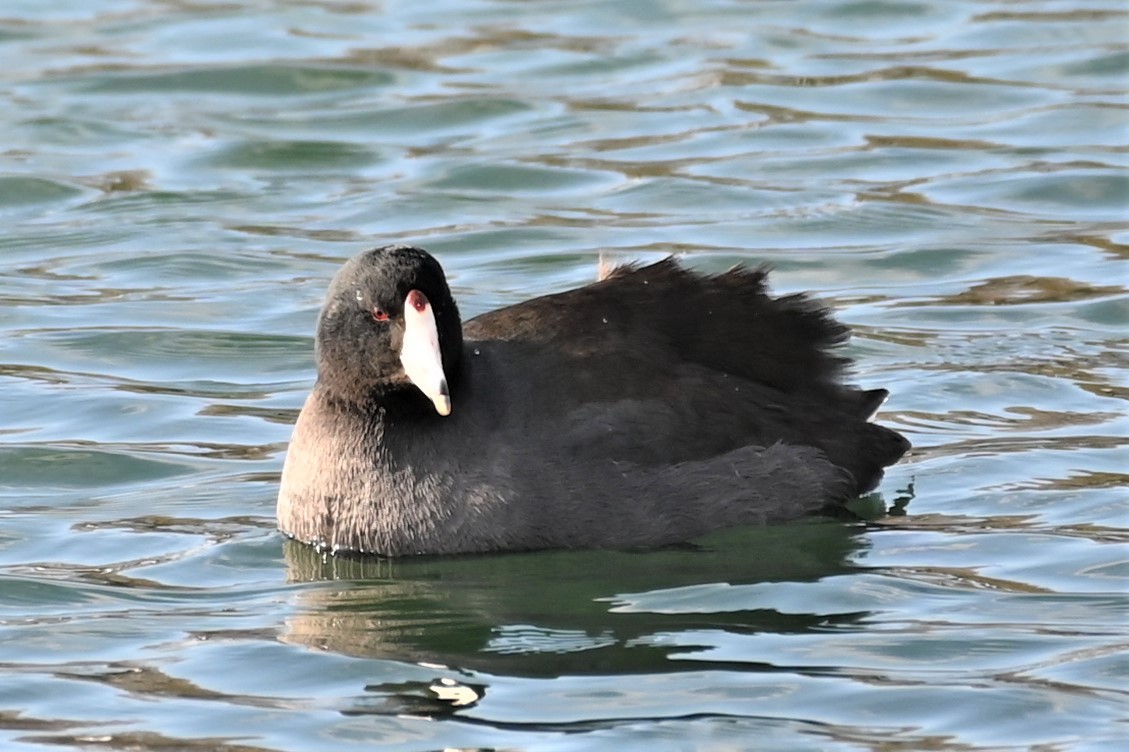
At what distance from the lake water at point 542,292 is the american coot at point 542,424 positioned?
0.15 metres

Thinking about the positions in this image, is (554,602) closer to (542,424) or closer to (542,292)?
(542,424)

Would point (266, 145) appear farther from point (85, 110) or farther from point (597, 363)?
point (597, 363)

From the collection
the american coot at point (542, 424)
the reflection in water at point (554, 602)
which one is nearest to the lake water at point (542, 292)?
the reflection in water at point (554, 602)

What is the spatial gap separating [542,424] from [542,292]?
125 inches

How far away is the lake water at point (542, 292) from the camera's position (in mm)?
5770

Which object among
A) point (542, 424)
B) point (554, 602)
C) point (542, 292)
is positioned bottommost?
point (554, 602)

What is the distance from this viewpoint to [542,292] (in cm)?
1000

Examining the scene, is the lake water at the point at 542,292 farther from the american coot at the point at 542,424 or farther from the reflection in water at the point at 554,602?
the american coot at the point at 542,424

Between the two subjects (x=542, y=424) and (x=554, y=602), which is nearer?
(x=554, y=602)

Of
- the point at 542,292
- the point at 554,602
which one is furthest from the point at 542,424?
the point at 542,292

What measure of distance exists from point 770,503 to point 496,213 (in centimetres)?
445

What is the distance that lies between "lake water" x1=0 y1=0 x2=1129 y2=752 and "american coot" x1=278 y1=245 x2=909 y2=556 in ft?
0.48

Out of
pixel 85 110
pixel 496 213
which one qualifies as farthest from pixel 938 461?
pixel 85 110

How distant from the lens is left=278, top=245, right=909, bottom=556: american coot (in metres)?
6.76
